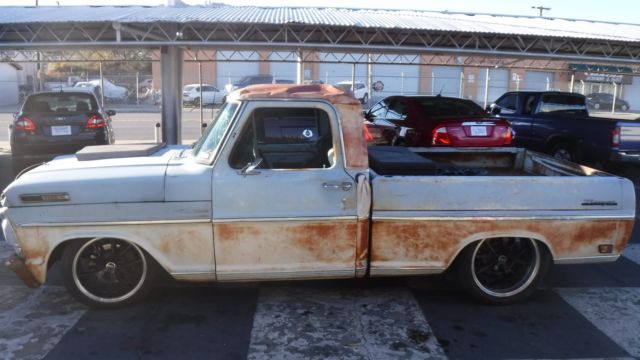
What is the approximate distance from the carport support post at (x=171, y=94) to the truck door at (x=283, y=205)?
9.00 meters

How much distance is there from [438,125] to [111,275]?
6.79 m

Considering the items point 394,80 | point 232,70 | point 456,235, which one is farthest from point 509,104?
point 232,70

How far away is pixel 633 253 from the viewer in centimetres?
650

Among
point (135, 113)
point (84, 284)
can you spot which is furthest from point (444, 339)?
point (135, 113)

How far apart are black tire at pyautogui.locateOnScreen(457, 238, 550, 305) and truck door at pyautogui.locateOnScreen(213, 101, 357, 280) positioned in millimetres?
1039

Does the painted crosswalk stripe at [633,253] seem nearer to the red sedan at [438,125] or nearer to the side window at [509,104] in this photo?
the red sedan at [438,125]

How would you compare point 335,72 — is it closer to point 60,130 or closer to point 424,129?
point 424,129

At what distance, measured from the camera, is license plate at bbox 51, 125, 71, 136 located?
10.6 meters

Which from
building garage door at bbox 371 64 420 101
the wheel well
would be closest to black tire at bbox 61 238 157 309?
the wheel well

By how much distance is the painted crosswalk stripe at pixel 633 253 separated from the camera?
20.6 ft

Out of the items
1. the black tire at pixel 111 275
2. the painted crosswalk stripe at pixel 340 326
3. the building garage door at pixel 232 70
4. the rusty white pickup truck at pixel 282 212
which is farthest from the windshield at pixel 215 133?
the building garage door at pixel 232 70

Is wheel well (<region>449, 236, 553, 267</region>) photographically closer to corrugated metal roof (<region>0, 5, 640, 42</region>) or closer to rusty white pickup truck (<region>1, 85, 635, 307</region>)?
rusty white pickup truck (<region>1, 85, 635, 307</region>)

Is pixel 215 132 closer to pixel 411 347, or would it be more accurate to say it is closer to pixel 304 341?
pixel 304 341

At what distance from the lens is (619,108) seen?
130ft
